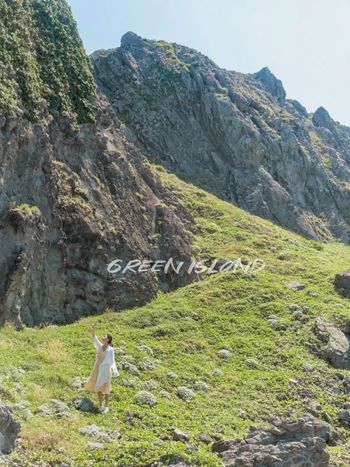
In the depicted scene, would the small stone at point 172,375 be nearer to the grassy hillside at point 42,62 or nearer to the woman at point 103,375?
the woman at point 103,375

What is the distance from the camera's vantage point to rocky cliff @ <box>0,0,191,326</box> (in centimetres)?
2436

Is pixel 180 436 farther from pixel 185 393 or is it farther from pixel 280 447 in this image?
pixel 185 393

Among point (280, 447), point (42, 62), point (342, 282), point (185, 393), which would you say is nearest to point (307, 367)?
point (185, 393)

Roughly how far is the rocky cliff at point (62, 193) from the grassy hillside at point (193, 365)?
67.9 inches

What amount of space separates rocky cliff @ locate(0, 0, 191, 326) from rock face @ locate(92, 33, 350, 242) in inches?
842

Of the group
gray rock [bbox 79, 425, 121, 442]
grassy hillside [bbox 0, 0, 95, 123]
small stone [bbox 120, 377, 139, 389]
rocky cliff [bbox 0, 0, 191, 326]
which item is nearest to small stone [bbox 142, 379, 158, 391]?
small stone [bbox 120, 377, 139, 389]

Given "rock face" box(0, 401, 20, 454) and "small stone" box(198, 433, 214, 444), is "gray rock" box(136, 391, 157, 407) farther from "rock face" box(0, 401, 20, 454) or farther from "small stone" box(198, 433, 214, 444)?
"rock face" box(0, 401, 20, 454)

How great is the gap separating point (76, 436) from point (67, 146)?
2016 centimetres

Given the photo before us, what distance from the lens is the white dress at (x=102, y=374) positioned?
16875 millimetres

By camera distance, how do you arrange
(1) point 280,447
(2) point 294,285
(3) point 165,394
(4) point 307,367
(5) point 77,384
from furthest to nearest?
(2) point 294,285
(4) point 307,367
(3) point 165,394
(5) point 77,384
(1) point 280,447

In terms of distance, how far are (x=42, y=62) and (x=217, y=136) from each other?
34.4 m

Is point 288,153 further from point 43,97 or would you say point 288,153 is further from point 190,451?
point 190,451

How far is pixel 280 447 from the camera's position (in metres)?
13.3

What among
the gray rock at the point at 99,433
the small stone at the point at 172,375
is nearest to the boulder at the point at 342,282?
the small stone at the point at 172,375
